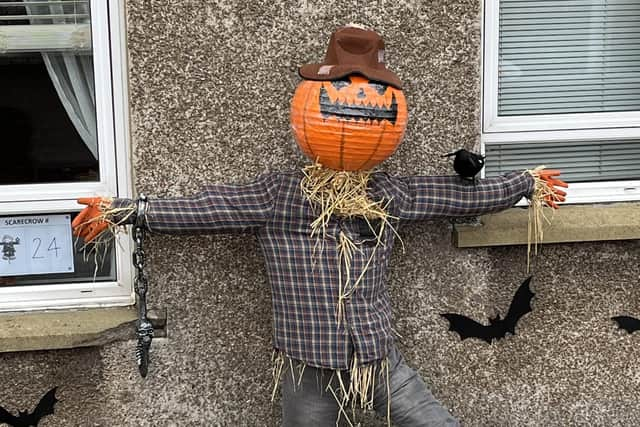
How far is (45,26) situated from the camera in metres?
3.12

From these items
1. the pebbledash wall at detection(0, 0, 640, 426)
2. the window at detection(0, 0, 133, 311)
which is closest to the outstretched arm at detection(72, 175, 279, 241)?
the pebbledash wall at detection(0, 0, 640, 426)

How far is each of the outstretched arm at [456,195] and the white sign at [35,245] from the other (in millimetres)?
1382

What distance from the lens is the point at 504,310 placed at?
335 centimetres

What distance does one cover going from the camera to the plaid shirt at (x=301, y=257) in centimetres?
270

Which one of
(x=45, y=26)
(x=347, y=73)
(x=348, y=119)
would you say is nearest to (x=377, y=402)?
(x=348, y=119)

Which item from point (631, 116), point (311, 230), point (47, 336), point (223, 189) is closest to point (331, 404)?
point (311, 230)

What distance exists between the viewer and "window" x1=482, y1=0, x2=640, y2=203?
3416mm

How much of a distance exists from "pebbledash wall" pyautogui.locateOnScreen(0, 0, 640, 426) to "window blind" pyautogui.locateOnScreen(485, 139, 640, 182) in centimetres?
29

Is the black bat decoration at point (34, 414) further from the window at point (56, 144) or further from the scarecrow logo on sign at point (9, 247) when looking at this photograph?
the scarecrow logo on sign at point (9, 247)

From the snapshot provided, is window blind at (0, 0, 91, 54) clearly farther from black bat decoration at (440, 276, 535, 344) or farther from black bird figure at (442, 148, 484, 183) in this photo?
black bat decoration at (440, 276, 535, 344)

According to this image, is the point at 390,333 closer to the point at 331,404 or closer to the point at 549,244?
the point at 331,404

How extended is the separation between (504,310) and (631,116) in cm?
107

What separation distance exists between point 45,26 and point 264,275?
1320mm

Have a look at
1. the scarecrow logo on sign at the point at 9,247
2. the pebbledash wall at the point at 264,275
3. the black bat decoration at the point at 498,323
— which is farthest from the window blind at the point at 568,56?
the scarecrow logo on sign at the point at 9,247
